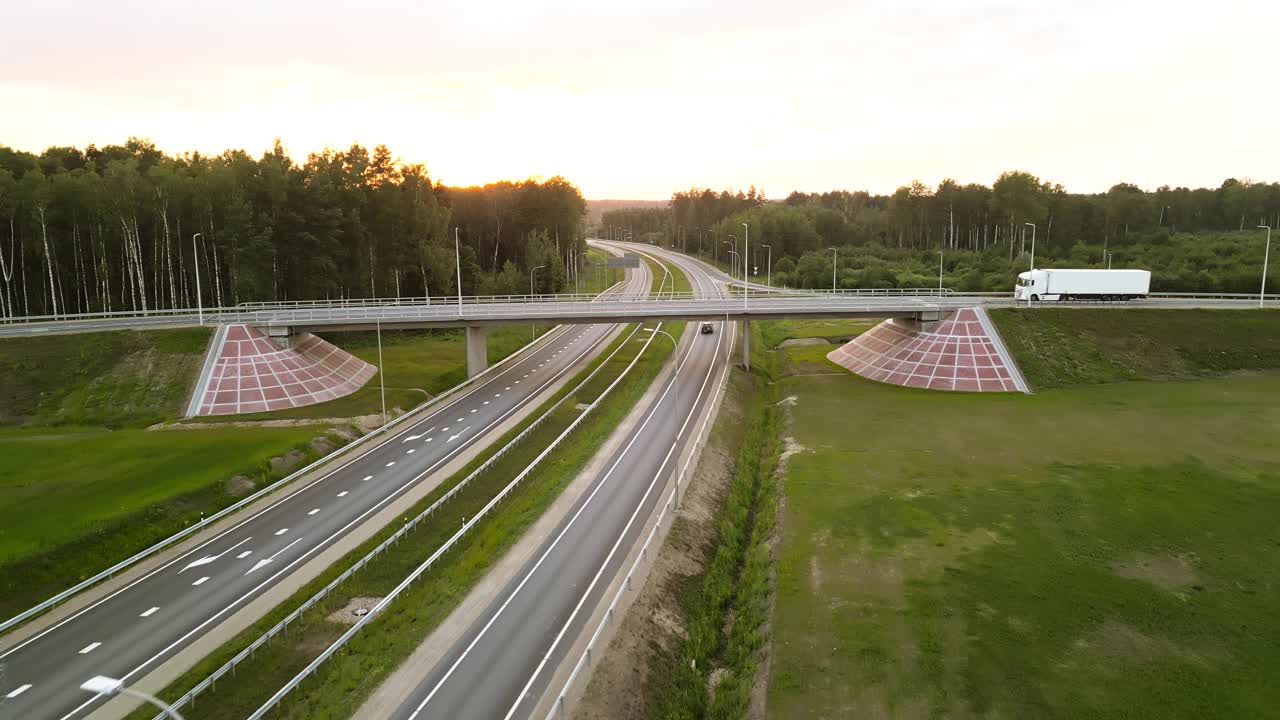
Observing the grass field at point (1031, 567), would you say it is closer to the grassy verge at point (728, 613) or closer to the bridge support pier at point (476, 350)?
the grassy verge at point (728, 613)

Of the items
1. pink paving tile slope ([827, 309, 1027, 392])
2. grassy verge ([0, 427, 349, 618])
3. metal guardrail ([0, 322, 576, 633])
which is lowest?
metal guardrail ([0, 322, 576, 633])

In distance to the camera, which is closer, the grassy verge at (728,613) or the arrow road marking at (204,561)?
the grassy verge at (728,613)

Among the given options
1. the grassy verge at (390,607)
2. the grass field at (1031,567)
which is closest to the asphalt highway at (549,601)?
the grassy verge at (390,607)

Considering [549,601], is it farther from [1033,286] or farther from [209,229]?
[1033,286]

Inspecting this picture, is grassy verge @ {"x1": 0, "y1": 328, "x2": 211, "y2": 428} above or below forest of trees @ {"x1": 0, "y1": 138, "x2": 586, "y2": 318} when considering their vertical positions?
below

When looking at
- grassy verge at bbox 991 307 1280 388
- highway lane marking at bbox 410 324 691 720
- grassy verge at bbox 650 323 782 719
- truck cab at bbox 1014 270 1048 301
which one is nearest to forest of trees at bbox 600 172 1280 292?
truck cab at bbox 1014 270 1048 301

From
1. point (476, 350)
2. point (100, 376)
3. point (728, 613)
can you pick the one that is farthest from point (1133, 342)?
point (100, 376)

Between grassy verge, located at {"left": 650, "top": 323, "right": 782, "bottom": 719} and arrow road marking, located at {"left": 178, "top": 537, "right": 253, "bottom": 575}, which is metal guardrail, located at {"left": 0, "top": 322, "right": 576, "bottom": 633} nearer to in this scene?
arrow road marking, located at {"left": 178, "top": 537, "right": 253, "bottom": 575}
